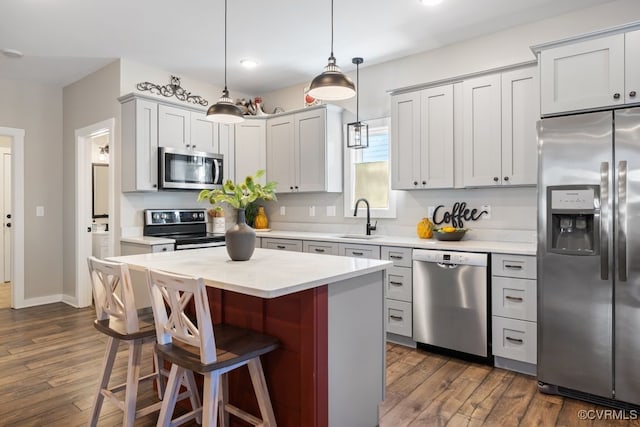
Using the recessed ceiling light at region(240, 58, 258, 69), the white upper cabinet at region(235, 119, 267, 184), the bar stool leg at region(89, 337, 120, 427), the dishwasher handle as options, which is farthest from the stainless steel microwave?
the dishwasher handle

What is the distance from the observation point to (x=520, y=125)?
3.19 m

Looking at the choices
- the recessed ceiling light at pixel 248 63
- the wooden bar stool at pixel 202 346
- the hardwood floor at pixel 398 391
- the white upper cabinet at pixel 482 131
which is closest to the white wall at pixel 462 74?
the white upper cabinet at pixel 482 131

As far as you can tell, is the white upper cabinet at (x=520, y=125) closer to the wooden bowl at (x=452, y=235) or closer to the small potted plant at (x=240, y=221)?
the wooden bowl at (x=452, y=235)

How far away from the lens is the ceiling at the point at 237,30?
10.1 ft

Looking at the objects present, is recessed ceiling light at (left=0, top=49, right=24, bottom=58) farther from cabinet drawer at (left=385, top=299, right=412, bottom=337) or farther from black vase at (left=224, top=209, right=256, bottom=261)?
cabinet drawer at (left=385, top=299, right=412, bottom=337)

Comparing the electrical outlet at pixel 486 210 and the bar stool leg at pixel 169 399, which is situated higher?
the electrical outlet at pixel 486 210

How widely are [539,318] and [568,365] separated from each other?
12.4 inches

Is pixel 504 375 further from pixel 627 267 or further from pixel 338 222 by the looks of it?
pixel 338 222

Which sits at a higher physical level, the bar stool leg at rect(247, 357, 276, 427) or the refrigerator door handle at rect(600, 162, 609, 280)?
the refrigerator door handle at rect(600, 162, 609, 280)

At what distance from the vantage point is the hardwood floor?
2270 millimetres

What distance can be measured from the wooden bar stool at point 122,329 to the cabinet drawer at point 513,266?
220cm

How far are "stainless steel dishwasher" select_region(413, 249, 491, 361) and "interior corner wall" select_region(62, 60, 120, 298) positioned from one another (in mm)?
3104

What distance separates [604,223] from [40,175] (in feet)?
18.9

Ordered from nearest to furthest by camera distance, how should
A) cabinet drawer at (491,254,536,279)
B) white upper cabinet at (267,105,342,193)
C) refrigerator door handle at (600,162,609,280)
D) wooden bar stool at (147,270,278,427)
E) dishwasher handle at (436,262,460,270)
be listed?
wooden bar stool at (147,270,278,427)
refrigerator door handle at (600,162,609,280)
cabinet drawer at (491,254,536,279)
dishwasher handle at (436,262,460,270)
white upper cabinet at (267,105,342,193)
